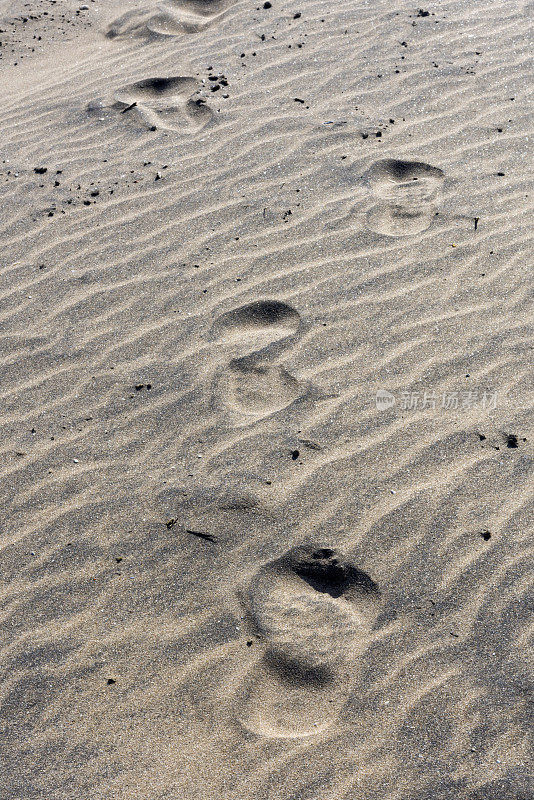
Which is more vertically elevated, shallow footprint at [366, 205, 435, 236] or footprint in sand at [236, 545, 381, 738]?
shallow footprint at [366, 205, 435, 236]

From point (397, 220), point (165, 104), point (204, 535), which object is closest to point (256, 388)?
point (204, 535)

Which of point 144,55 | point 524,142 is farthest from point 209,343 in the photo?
point 144,55

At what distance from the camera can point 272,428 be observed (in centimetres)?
291

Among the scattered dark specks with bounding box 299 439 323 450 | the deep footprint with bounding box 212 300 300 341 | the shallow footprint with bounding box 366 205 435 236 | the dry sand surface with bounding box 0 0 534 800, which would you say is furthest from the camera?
the shallow footprint with bounding box 366 205 435 236

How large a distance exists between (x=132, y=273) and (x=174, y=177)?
833mm

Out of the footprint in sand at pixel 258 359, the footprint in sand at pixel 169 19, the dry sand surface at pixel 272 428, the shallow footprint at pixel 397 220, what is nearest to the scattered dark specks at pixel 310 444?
the dry sand surface at pixel 272 428

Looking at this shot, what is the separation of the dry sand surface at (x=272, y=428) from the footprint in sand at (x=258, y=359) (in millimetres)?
12

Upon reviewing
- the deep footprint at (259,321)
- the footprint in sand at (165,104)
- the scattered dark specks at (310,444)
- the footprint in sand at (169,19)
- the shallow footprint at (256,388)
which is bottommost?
the scattered dark specks at (310,444)

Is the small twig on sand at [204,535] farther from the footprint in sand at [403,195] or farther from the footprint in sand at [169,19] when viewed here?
the footprint in sand at [169,19]

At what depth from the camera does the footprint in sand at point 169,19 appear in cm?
533

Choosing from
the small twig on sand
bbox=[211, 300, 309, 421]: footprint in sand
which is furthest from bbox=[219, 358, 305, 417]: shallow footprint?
the small twig on sand

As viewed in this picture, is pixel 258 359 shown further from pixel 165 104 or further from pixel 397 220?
pixel 165 104

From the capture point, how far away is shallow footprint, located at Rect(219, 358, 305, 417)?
2998 mm

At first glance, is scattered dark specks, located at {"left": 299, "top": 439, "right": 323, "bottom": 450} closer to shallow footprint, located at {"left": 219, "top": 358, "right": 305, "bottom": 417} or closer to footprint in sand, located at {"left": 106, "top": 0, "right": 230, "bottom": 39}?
shallow footprint, located at {"left": 219, "top": 358, "right": 305, "bottom": 417}
